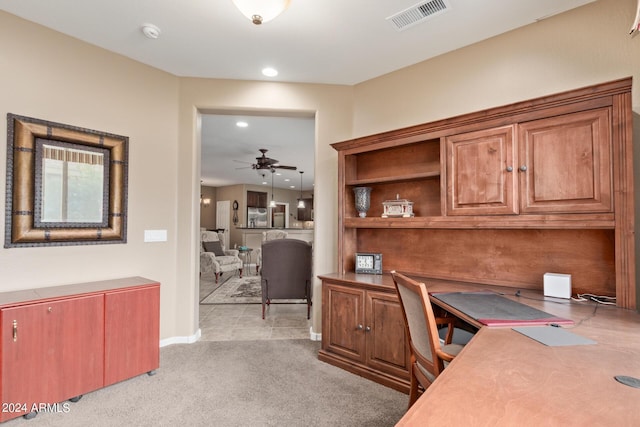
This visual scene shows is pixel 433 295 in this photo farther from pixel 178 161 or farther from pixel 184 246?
pixel 178 161

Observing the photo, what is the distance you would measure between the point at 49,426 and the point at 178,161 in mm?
2318

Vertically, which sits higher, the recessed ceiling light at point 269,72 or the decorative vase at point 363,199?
the recessed ceiling light at point 269,72

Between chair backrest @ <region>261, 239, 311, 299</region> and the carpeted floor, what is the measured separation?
133 cm

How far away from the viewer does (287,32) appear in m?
2.50

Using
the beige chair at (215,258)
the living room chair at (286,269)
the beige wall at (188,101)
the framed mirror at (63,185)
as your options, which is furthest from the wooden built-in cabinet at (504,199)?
the beige chair at (215,258)

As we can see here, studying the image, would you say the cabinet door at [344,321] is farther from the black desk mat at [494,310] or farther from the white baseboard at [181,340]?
the white baseboard at [181,340]

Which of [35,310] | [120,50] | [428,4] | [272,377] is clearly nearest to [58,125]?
[120,50]

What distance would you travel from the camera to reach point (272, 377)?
8.48ft

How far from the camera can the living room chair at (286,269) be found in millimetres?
4242

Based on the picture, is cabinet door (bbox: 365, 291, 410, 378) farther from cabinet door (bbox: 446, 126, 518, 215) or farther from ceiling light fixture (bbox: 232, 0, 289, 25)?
ceiling light fixture (bbox: 232, 0, 289, 25)

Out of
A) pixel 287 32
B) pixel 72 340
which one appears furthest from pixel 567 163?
pixel 72 340

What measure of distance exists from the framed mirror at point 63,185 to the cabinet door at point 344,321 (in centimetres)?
201

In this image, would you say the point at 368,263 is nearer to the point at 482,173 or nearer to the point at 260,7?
the point at 482,173

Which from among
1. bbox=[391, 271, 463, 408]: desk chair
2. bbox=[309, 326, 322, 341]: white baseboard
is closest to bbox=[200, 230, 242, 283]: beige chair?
bbox=[309, 326, 322, 341]: white baseboard
